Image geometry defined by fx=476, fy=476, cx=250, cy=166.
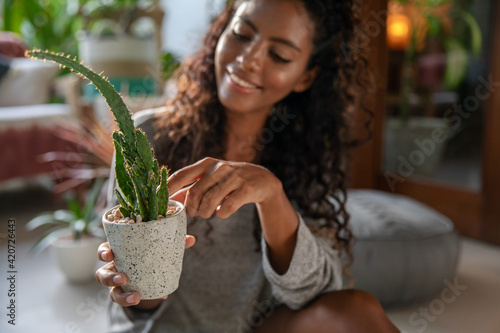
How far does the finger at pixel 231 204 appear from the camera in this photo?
55 centimetres

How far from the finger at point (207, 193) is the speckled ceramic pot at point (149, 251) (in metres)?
0.01

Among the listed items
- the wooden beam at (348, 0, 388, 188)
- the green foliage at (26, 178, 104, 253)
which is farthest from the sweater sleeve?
the wooden beam at (348, 0, 388, 188)

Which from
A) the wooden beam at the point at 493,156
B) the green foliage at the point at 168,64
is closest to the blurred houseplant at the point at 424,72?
the wooden beam at the point at 493,156

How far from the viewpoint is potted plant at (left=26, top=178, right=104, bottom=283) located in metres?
1.68

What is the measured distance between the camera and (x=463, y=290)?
157 cm

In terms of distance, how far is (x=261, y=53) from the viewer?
65cm

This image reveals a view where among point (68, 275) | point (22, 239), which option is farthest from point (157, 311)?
point (22, 239)

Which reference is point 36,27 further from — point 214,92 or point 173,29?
point 214,92

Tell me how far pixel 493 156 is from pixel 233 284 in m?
1.67

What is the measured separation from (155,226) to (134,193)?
39 millimetres

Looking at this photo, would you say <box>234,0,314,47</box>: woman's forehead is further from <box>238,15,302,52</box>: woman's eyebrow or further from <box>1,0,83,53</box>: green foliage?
<box>1,0,83,53</box>: green foliage

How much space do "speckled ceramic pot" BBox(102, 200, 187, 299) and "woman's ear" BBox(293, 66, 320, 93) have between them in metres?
0.39

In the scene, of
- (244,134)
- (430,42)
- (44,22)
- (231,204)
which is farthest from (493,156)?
(44,22)

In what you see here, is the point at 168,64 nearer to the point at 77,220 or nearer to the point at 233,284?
the point at 77,220
